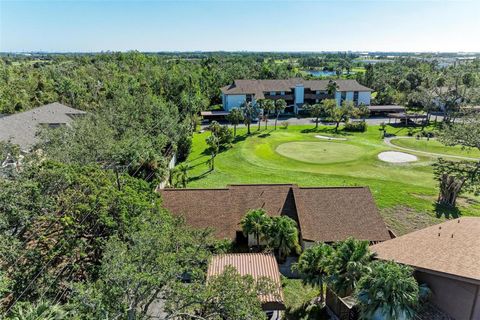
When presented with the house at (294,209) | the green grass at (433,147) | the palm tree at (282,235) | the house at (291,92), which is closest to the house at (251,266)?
the palm tree at (282,235)

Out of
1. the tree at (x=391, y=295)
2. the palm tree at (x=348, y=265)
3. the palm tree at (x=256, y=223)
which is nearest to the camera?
the tree at (x=391, y=295)

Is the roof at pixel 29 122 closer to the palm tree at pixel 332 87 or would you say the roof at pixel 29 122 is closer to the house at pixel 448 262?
the house at pixel 448 262

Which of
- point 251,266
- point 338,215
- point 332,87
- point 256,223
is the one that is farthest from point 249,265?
point 332,87

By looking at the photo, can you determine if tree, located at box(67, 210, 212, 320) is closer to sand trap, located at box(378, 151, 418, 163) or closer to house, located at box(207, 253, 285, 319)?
house, located at box(207, 253, 285, 319)

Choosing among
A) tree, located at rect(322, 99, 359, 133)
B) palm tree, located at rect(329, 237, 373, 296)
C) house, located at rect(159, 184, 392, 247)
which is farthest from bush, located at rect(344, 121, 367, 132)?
palm tree, located at rect(329, 237, 373, 296)

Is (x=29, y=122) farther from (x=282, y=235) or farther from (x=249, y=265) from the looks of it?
(x=282, y=235)

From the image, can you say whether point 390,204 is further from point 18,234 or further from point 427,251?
point 18,234
